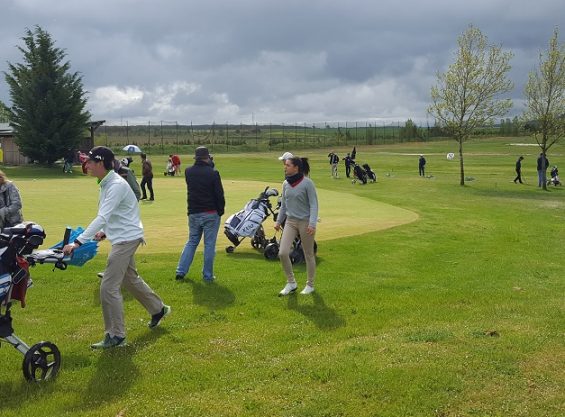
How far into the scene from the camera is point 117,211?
654 cm

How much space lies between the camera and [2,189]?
8852 mm

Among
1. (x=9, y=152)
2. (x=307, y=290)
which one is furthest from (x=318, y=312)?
(x=9, y=152)

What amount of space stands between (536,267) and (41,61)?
151 ft

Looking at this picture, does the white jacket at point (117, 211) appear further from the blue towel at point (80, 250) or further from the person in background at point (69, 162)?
the person in background at point (69, 162)

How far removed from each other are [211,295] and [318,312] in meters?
1.73

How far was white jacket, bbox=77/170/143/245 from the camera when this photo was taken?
635cm

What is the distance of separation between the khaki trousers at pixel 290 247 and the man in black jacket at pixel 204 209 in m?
1.34

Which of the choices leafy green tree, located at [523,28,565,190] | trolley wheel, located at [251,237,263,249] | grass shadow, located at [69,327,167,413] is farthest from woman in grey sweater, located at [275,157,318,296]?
leafy green tree, located at [523,28,565,190]

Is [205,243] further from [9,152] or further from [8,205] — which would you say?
[9,152]

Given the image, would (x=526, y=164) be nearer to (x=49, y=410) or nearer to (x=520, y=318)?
(x=520, y=318)

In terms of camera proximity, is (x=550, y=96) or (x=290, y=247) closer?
(x=290, y=247)

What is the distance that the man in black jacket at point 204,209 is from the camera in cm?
962

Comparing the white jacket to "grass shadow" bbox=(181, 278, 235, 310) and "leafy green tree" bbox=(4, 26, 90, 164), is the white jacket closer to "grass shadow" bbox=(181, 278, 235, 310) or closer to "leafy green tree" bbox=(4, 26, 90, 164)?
"grass shadow" bbox=(181, 278, 235, 310)

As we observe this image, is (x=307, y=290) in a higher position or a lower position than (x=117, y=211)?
lower
